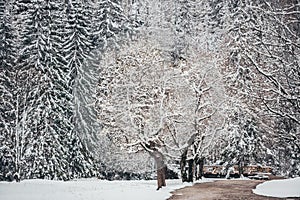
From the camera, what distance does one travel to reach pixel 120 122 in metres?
19.9

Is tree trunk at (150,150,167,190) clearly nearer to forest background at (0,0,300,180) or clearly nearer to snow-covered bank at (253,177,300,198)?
forest background at (0,0,300,180)

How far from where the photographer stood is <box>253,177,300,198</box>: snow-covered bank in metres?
15.5

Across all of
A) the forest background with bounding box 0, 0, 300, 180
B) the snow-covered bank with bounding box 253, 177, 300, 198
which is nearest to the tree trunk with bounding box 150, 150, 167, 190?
the forest background with bounding box 0, 0, 300, 180

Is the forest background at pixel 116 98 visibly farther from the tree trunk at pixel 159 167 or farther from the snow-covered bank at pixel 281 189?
the snow-covered bank at pixel 281 189

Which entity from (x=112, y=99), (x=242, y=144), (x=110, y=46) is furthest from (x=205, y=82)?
(x=110, y=46)

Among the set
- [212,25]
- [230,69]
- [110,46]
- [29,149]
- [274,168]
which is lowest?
[274,168]

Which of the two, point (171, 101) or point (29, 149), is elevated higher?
point (171, 101)

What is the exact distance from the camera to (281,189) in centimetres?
1677

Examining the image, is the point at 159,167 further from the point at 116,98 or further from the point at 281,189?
the point at 281,189

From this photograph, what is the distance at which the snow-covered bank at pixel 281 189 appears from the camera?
15.5 metres

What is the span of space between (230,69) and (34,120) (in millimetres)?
13029

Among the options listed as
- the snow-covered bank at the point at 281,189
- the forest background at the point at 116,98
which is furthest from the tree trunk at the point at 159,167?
the snow-covered bank at the point at 281,189

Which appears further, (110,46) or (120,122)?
(110,46)

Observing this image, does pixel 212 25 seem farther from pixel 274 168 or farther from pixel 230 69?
pixel 274 168
